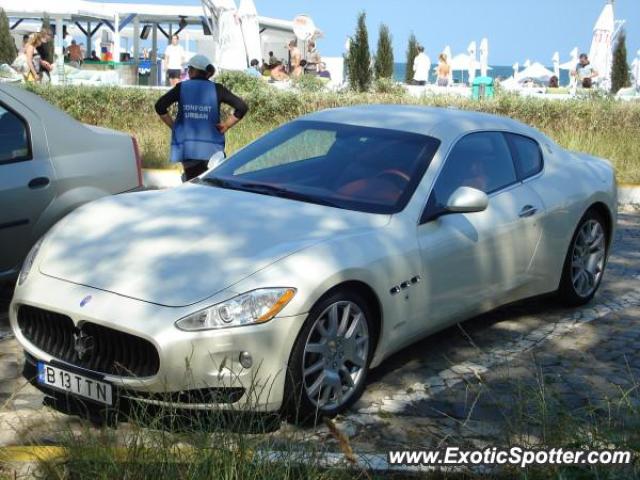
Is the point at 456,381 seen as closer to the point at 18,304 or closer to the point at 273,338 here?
the point at 273,338

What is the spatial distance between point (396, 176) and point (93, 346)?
215 centimetres

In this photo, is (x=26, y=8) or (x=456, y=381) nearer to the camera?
(x=456, y=381)

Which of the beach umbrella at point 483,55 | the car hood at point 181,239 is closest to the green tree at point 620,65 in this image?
the beach umbrella at point 483,55

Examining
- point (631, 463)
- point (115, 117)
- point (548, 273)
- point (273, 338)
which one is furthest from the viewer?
point (115, 117)

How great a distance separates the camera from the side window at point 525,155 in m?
6.81

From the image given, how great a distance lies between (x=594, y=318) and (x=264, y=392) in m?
3.53

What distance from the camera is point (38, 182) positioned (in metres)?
6.57

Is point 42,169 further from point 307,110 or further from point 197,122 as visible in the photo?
point 307,110

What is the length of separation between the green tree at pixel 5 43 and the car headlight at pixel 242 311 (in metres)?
27.4

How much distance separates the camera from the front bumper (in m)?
4.41

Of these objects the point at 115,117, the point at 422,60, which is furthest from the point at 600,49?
the point at 115,117

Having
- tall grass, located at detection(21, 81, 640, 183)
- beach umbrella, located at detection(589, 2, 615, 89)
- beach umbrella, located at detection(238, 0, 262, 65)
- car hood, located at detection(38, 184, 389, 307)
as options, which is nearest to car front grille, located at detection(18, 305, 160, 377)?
car hood, located at detection(38, 184, 389, 307)

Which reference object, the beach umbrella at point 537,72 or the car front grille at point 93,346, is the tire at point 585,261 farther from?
the beach umbrella at point 537,72

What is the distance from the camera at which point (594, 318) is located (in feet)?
23.8
